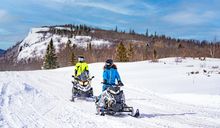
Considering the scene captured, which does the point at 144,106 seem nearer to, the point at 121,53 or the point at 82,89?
the point at 82,89

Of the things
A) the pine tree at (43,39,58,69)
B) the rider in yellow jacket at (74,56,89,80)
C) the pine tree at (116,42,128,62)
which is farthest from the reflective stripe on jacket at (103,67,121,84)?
the pine tree at (43,39,58,69)

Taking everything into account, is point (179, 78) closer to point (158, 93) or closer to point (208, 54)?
point (158, 93)

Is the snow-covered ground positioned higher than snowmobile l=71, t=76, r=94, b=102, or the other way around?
snowmobile l=71, t=76, r=94, b=102

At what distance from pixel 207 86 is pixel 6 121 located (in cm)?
1214

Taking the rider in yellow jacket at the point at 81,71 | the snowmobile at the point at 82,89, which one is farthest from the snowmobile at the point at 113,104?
the rider in yellow jacket at the point at 81,71

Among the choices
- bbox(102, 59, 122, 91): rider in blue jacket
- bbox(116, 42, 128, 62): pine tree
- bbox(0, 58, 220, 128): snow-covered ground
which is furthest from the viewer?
bbox(116, 42, 128, 62): pine tree

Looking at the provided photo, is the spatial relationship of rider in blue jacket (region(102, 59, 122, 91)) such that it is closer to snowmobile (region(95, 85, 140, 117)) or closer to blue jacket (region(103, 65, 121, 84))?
blue jacket (region(103, 65, 121, 84))

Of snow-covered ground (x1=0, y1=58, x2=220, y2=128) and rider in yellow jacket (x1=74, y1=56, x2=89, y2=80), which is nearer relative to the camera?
snow-covered ground (x1=0, y1=58, x2=220, y2=128)

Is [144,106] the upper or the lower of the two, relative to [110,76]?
lower

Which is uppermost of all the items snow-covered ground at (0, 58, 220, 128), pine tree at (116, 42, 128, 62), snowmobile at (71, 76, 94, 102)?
pine tree at (116, 42, 128, 62)

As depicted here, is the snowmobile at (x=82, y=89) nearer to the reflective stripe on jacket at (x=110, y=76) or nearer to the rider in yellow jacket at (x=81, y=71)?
the rider in yellow jacket at (x=81, y=71)

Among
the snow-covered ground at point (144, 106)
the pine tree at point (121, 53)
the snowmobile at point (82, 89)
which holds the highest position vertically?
the pine tree at point (121, 53)

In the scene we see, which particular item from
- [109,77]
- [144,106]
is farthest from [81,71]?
[109,77]

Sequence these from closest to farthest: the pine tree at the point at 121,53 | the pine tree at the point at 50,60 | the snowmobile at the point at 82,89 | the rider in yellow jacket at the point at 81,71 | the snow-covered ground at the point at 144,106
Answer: the snow-covered ground at the point at 144,106
the snowmobile at the point at 82,89
the rider in yellow jacket at the point at 81,71
the pine tree at the point at 121,53
the pine tree at the point at 50,60
